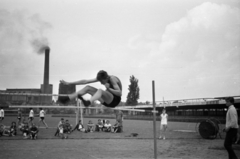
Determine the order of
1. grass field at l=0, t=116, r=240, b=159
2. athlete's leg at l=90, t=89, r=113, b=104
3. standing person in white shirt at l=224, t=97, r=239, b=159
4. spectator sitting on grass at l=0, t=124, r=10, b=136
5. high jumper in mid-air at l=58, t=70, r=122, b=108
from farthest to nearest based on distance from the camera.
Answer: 1. spectator sitting on grass at l=0, t=124, r=10, b=136
2. grass field at l=0, t=116, r=240, b=159
3. standing person in white shirt at l=224, t=97, r=239, b=159
4. high jumper in mid-air at l=58, t=70, r=122, b=108
5. athlete's leg at l=90, t=89, r=113, b=104

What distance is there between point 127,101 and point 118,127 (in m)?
45.7

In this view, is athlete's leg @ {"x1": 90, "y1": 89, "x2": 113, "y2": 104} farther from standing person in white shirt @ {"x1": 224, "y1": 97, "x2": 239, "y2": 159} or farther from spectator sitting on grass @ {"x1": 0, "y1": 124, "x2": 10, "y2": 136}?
spectator sitting on grass @ {"x1": 0, "y1": 124, "x2": 10, "y2": 136}

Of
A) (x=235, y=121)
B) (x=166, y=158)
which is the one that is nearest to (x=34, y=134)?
(x=166, y=158)

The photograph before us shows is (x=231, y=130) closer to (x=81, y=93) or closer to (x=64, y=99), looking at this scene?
(x=81, y=93)

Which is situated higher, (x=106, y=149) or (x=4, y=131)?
(x=4, y=131)

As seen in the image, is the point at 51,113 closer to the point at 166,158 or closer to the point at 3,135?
the point at 3,135

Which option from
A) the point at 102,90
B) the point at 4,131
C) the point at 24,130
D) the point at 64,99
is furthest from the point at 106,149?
the point at 4,131

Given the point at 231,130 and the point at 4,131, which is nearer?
the point at 231,130

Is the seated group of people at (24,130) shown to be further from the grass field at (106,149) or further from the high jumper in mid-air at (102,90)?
the high jumper in mid-air at (102,90)

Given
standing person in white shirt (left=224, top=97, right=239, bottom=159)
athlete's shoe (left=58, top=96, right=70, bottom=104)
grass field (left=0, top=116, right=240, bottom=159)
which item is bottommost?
grass field (left=0, top=116, right=240, bottom=159)

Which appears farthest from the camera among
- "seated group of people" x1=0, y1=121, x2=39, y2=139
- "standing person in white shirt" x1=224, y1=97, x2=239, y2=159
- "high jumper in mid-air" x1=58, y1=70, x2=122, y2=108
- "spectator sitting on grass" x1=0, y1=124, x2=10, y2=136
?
"spectator sitting on grass" x1=0, y1=124, x2=10, y2=136

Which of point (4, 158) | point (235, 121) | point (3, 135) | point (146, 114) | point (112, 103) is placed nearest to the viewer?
point (112, 103)

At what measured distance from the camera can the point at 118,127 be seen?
65.4 ft

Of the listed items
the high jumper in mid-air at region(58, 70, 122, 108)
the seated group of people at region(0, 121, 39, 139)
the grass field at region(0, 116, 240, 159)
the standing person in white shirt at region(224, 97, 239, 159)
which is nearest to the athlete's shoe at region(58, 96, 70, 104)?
the high jumper in mid-air at region(58, 70, 122, 108)
